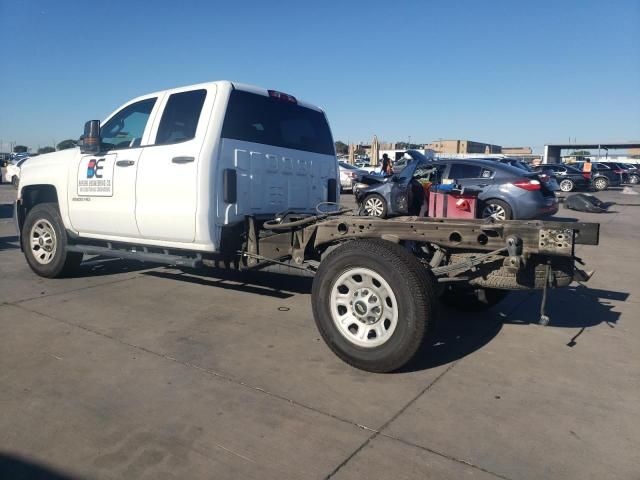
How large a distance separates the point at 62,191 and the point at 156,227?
1744mm

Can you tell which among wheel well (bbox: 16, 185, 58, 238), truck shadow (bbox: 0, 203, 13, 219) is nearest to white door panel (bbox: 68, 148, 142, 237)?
wheel well (bbox: 16, 185, 58, 238)

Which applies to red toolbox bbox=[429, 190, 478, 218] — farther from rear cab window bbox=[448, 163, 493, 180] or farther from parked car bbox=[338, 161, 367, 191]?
parked car bbox=[338, 161, 367, 191]

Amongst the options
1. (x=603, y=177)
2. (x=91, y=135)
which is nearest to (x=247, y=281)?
(x=91, y=135)

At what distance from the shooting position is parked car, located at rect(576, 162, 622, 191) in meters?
29.2

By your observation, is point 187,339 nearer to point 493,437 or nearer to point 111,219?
point 111,219

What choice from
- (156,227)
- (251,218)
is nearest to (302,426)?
(251,218)

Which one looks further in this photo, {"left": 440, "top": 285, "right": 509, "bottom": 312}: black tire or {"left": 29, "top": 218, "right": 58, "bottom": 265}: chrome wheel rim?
{"left": 29, "top": 218, "right": 58, "bottom": 265}: chrome wheel rim

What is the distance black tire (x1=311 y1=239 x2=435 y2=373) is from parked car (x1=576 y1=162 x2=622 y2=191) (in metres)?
29.4

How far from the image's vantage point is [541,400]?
3.34 metres

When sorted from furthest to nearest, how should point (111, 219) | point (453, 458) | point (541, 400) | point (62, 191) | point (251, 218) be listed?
point (62, 191)
point (111, 219)
point (251, 218)
point (541, 400)
point (453, 458)

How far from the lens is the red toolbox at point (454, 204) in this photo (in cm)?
530

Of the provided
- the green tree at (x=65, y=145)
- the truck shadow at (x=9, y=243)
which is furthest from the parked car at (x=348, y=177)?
the green tree at (x=65, y=145)

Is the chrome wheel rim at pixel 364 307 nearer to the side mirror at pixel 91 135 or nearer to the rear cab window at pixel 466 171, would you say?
the side mirror at pixel 91 135

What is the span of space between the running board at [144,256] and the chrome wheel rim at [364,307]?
1.80 m
